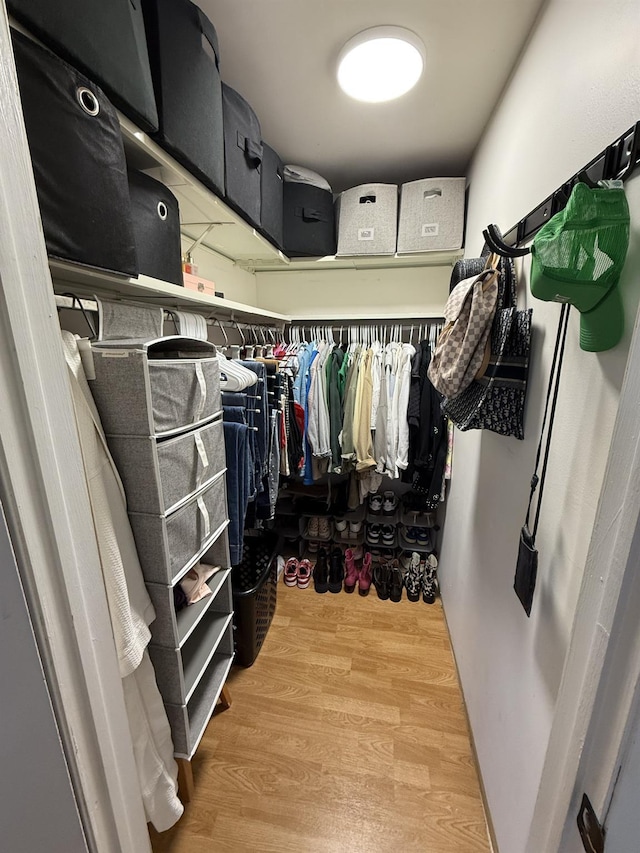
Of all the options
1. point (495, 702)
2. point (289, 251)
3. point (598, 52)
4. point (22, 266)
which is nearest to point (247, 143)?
point (289, 251)

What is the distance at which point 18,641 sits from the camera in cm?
44

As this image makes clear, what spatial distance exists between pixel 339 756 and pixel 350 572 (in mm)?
999

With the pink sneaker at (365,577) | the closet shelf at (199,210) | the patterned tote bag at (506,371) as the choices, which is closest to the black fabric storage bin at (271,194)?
the closet shelf at (199,210)

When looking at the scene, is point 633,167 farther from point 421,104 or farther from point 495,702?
point 495,702

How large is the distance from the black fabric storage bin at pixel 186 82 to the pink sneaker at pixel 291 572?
85.5 inches

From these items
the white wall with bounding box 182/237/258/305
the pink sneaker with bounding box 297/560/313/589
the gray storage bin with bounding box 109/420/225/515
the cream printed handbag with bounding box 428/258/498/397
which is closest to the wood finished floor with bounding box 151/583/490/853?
the pink sneaker with bounding box 297/560/313/589

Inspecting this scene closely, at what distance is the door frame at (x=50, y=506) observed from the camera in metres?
0.42

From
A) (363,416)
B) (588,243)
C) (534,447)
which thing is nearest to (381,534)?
(363,416)

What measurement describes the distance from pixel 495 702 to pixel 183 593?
1120 mm

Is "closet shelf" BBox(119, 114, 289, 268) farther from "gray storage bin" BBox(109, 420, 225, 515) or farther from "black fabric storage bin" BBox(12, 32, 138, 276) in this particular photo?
"gray storage bin" BBox(109, 420, 225, 515)

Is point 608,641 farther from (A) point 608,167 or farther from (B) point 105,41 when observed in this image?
(B) point 105,41

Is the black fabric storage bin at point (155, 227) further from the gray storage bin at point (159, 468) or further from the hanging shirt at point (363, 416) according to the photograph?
the hanging shirt at point (363, 416)

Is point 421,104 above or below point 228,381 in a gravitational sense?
above

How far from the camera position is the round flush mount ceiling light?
3.46 ft
